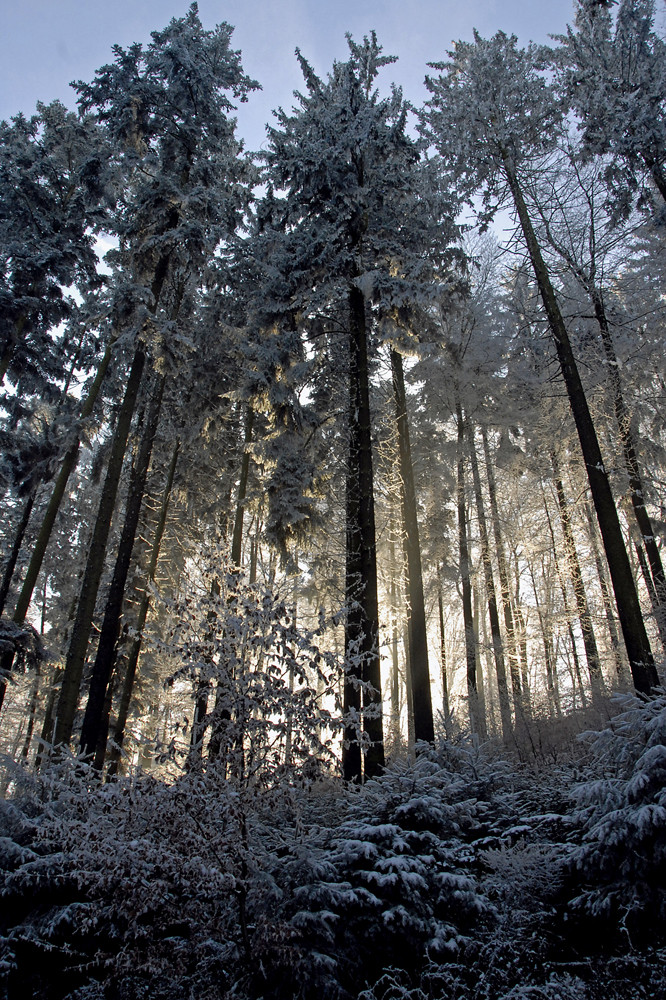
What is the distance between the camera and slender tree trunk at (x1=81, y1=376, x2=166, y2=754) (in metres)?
10.1

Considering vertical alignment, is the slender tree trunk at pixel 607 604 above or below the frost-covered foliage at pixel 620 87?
below

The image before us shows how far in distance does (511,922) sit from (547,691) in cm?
899

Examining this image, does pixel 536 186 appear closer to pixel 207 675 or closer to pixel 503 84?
pixel 503 84

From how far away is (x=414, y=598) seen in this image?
12.3m

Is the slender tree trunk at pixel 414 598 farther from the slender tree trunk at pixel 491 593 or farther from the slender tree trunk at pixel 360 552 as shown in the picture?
the slender tree trunk at pixel 491 593

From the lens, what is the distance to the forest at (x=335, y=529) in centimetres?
409

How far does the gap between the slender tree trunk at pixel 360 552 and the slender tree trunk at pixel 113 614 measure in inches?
188

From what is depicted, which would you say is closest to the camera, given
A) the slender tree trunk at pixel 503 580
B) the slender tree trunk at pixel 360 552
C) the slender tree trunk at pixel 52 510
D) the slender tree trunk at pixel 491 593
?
the slender tree trunk at pixel 360 552

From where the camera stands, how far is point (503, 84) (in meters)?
12.4

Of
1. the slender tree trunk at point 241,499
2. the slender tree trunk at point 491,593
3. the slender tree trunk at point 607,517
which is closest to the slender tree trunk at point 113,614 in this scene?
the slender tree trunk at point 241,499

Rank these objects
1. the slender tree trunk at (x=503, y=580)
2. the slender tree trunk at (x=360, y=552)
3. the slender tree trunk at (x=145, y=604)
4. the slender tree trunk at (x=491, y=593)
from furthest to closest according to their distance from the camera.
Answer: the slender tree trunk at (x=503, y=580) < the slender tree trunk at (x=491, y=593) < the slender tree trunk at (x=145, y=604) < the slender tree trunk at (x=360, y=552)

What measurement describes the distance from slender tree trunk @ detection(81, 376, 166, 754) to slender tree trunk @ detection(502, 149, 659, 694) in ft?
31.1

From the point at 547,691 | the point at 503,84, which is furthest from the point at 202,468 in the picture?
the point at 503,84

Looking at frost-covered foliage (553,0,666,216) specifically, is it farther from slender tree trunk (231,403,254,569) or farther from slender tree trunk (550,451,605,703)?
slender tree trunk (231,403,254,569)
